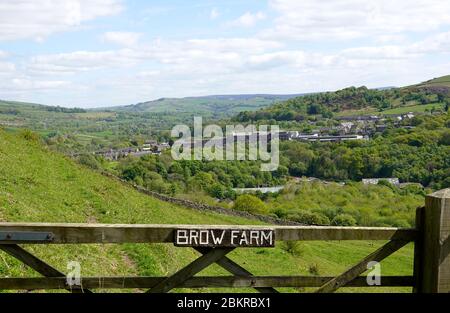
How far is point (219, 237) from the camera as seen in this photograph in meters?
5.17

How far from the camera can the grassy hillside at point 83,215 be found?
12.0m

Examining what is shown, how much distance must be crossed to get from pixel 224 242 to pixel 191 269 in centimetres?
46

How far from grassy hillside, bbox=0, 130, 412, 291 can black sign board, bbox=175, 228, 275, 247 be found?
5.54 metres

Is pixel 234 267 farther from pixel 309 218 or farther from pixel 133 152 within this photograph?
pixel 133 152

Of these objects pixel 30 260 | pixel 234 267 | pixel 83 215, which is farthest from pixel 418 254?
pixel 83 215

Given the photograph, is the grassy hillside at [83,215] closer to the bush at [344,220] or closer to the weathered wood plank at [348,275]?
the weathered wood plank at [348,275]

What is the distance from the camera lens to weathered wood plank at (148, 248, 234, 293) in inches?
207

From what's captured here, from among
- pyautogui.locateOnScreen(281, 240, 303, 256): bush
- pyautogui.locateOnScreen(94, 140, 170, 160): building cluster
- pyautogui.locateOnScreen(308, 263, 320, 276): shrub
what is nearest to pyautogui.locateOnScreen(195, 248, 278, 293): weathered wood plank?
pyautogui.locateOnScreen(308, 263, 320, 276): shrub

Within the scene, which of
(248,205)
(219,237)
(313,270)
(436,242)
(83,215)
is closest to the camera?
(436,242)

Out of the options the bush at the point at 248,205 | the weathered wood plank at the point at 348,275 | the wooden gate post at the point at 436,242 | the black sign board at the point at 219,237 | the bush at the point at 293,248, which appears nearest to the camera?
the wooden gate post at the point at 436,242

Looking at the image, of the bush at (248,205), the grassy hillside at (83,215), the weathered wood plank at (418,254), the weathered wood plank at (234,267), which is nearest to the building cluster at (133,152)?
the bush at (248,205)

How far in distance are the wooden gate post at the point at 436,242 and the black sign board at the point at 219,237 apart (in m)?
1.57
